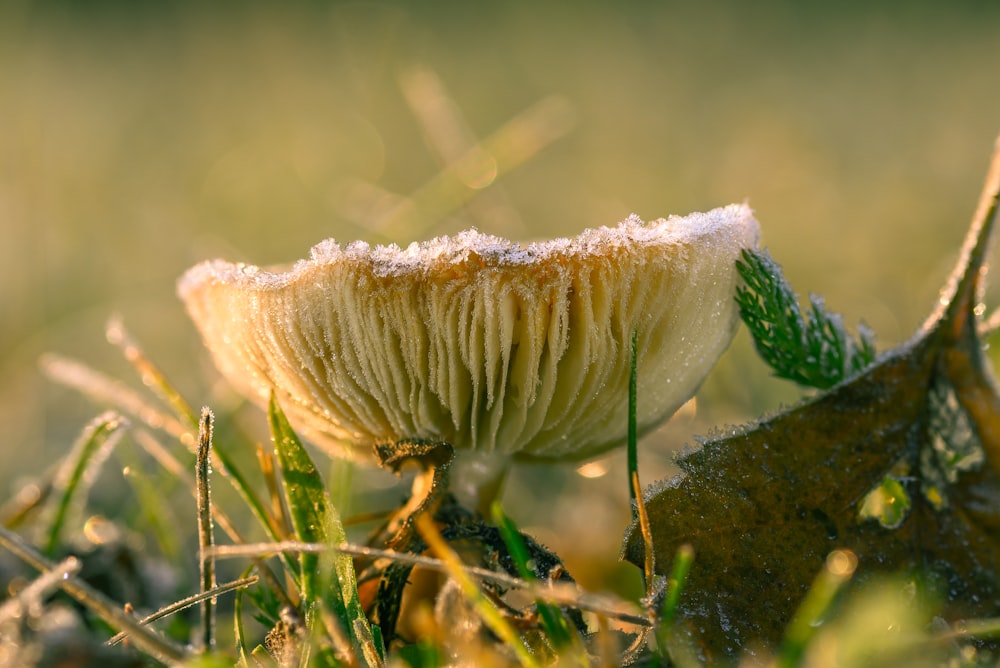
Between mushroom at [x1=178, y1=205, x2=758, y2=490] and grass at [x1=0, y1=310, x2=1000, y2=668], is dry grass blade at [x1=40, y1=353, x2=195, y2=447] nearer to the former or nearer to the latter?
grass at [x1=0, y1=310, x2=1000, y2=668]

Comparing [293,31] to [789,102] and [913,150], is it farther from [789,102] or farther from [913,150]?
[913,150]

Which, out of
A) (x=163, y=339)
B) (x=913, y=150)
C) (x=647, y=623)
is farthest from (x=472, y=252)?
(x=913, y=150)

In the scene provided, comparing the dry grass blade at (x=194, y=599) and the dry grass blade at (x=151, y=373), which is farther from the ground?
the dry grass blade at (x=151, y=373)

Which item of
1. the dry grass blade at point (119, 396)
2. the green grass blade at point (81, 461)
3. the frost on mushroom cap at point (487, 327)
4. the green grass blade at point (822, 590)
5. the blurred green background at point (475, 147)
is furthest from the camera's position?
the blurred green background at point (475, 147)

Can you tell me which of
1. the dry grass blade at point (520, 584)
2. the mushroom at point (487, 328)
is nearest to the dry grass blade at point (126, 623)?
the dry grass blade at point (520, 584)

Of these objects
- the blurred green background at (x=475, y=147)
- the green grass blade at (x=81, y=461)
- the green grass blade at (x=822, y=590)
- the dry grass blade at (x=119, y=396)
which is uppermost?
the blurred green background at (x=475, y=147)

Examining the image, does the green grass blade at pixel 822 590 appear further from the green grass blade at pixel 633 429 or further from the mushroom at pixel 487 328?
the mushroom at pixel 487 328

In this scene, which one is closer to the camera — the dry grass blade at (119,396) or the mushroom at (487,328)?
the mushroom at (487,328)
